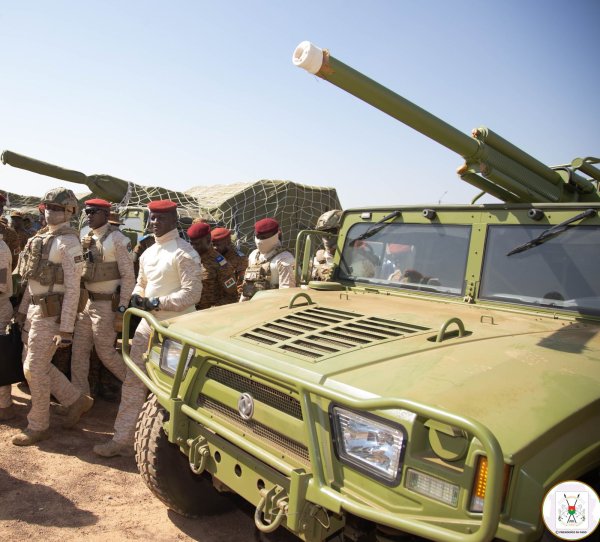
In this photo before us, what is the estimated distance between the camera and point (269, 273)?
5.35 meters

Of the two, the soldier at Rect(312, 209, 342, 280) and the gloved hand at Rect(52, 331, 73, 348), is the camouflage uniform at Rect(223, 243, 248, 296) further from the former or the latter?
the gloved hand at Rect(52, 331, 73, 348)

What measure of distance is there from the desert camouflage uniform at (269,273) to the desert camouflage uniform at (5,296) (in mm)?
2044

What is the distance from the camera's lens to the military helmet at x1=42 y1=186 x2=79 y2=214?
4160mm

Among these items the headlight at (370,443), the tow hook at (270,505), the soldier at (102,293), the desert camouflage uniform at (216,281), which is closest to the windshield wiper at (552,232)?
the headlight at (370,443)

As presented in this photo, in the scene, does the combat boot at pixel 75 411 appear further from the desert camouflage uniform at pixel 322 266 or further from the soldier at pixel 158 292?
the desert camouflage uniform at pixel 322 266

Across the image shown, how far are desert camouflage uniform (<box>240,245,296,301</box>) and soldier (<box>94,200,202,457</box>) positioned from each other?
4.45 feet

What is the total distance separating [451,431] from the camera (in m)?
1.59

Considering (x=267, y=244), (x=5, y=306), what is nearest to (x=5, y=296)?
(x=5, y=306)

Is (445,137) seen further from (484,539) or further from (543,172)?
(484,539)

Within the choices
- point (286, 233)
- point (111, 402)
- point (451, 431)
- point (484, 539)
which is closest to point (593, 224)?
point (451, 431)

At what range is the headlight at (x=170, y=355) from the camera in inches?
105

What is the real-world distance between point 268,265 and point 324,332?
299cm

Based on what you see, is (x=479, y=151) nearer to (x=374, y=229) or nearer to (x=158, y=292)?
(x=374, y=229)

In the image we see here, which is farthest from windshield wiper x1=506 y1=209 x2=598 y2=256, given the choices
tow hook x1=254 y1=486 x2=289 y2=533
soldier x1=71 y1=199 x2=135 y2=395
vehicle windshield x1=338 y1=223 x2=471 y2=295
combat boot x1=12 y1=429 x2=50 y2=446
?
combat boot x1=12 y1=429 x2=50 y2=446
